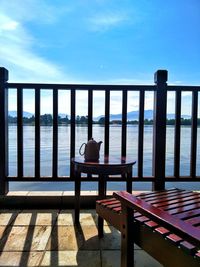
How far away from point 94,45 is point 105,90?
14.7 ft

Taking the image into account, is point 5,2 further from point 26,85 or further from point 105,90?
point 105,90

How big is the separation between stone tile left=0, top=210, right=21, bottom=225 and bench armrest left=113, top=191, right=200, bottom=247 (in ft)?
5.15

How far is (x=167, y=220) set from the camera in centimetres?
106

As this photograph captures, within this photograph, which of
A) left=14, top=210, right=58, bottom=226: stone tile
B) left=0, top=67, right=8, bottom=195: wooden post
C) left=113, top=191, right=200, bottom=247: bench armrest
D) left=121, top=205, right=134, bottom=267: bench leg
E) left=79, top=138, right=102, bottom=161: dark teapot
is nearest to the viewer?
left=113, top=191, right=200, bottom=247: bench armrest

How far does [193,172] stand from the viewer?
3.21 metres

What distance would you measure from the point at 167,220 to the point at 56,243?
50.7 inches

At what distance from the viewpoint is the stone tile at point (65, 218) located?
8.30 ft

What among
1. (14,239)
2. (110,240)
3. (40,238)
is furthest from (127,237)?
(14,239)

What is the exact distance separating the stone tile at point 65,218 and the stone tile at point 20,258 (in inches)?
23.8

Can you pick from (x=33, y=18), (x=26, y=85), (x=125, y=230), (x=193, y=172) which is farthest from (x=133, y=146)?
(x=125, y=230)

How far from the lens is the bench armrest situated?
93 cm

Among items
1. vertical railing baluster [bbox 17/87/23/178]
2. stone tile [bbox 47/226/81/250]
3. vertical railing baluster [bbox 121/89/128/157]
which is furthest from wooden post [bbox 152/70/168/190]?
vertical railing baluster [bbox 17/87/23/178]

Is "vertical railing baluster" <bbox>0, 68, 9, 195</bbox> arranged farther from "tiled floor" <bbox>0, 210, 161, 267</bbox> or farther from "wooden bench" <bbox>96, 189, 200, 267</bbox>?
"wooden bench" <bbox>96, 189, 200, 267</bbox>

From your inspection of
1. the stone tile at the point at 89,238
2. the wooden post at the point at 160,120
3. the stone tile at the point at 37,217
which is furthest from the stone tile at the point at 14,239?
the wooden post at the point at 160,120
